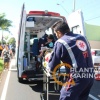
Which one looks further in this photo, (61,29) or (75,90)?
(61,29)

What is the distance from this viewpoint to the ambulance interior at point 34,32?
8.66m

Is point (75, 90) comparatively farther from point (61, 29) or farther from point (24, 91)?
point (24, 91)

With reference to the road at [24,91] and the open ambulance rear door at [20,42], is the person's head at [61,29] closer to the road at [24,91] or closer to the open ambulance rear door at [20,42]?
the road at [24,91]

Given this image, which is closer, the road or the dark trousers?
the dark trousers

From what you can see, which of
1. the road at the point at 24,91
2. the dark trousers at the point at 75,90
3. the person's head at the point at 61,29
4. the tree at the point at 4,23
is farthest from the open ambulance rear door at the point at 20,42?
the tree at the point at 4,23

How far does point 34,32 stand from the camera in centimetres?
1185

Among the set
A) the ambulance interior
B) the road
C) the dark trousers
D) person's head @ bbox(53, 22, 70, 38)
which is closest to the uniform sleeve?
person's head @ bbox(53, 22, 70, 38)

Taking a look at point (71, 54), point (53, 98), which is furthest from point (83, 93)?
point (53, 98)

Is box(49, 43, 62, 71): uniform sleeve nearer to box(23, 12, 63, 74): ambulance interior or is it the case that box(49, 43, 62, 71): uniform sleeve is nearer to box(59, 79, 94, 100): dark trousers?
box(59, 79, 94, 100): dark trousers

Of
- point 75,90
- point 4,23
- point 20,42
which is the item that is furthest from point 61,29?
point 4,23

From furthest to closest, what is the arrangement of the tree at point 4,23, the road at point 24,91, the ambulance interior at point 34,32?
the tree at point 4,23, the ambulance interior at point 34,32, the road at point 24,91

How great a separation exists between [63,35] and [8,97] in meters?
4.03

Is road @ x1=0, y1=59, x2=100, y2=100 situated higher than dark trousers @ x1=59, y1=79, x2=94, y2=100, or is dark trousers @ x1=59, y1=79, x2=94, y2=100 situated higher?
dark trousers @ x1=59, y1=79, x2=94, y2=100

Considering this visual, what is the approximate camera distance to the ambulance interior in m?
8.66
